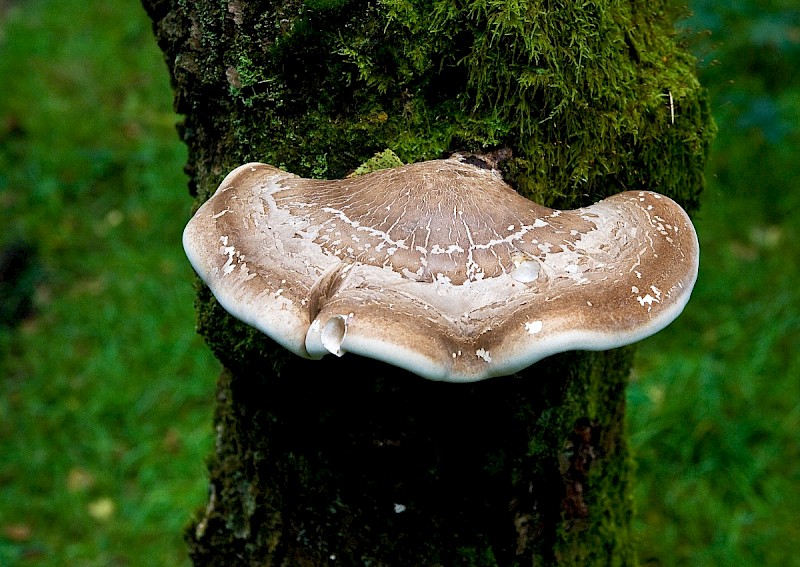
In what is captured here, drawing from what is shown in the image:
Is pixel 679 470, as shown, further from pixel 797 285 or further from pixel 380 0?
pixel 380 0

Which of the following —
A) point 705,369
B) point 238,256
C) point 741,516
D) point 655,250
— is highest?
point 238,256

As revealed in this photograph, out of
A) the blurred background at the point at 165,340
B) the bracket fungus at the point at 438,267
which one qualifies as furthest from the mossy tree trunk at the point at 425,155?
the blurred background at the point at 165,340

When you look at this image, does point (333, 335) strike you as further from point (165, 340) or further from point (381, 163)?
point (165, 340)

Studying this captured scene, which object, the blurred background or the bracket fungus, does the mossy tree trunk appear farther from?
the blurred background

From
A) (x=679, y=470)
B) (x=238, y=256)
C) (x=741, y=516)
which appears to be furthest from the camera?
(x=679, y=470)

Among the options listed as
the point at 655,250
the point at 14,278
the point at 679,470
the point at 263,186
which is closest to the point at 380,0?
the point at 263,186

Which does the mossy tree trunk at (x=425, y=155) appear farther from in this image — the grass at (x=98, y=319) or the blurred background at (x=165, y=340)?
the grass at (x=98, y=319)

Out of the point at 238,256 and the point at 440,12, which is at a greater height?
the point at 440,12
